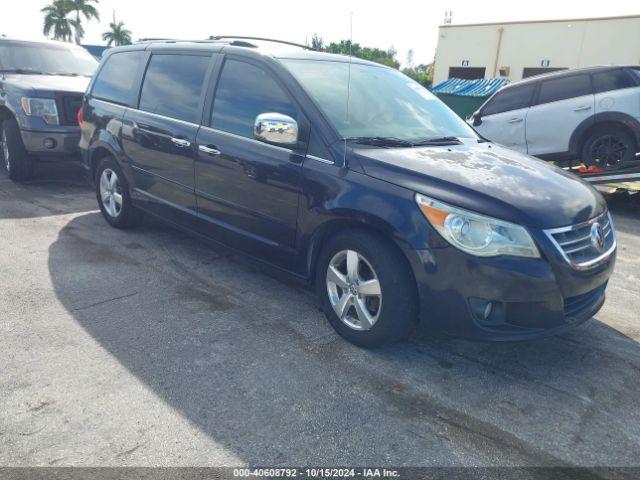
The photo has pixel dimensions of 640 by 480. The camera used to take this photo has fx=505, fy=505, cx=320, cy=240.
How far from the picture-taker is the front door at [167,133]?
13.5ft

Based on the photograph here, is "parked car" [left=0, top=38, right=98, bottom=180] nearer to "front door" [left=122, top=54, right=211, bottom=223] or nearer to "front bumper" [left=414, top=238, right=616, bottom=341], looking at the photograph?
"front door" [left=122, top=54, right=211, bottom=223]

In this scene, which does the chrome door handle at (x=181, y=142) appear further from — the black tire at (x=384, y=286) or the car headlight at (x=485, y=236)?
the car headlight at (x=485, y=236)

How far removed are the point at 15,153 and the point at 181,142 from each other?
14.1ft

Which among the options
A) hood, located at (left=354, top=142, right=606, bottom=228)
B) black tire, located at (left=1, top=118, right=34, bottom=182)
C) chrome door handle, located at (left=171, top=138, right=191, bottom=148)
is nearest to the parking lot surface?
hood, located at (left=354, top=142, right=606, bottom=228)

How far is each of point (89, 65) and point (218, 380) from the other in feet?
24.7

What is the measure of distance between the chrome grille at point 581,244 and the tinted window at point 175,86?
2782 millimetres

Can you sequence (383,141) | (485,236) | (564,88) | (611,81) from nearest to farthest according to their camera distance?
1. (485,236)
2. (383,141)
3. (611,81)
4. (564,88)

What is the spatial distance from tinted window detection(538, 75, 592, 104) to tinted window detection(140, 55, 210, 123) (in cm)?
596

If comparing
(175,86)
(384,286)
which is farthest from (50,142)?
(384,286)

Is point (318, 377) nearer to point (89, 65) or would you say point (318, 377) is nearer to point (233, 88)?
point (233, 88)

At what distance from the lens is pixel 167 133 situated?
14.0 feet

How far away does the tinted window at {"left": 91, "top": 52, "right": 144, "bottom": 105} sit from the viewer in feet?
16.1

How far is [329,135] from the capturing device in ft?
10.4

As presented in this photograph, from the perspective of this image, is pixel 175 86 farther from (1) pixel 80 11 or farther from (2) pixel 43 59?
(1) pixel 80 11
